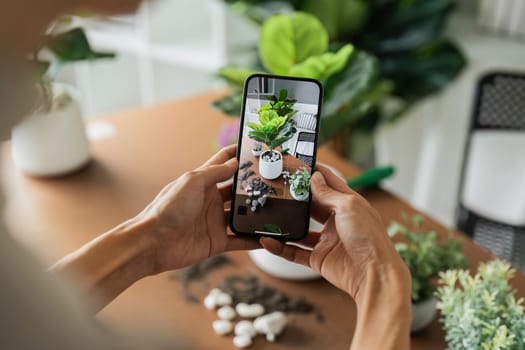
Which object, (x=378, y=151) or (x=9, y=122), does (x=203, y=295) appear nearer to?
(x=9, y=122)

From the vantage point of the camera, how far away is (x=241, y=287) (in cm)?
77

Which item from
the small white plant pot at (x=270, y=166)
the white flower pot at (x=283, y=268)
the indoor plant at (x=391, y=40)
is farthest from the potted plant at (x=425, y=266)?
the indoor plant at (x=391, y=40)

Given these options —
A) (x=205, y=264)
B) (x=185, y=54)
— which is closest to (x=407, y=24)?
(x=185, y=54)

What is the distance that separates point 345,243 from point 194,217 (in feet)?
0.51

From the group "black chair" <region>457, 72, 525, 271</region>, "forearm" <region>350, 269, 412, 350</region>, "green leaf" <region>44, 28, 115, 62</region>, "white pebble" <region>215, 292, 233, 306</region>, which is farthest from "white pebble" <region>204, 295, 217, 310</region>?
"black chair" <region>457, 72, 525, 271</region>

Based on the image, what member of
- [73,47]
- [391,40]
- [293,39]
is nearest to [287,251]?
[293,39]

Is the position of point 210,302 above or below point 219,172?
below

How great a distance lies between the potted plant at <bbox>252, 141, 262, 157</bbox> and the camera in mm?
552

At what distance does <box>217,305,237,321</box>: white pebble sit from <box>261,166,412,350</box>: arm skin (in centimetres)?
15

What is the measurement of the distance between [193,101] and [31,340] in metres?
0.98

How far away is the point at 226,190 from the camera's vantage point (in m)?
0.60

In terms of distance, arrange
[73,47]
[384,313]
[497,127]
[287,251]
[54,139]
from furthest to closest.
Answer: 1. [497,127]
2. [54,139]
3. [73,47]
4. [287,251]
5. [384,313]

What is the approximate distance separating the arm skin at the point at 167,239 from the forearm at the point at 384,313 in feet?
0.46

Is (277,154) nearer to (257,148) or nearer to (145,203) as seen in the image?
(257,148)
